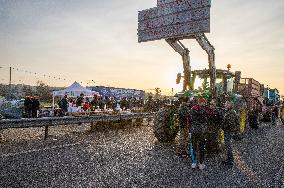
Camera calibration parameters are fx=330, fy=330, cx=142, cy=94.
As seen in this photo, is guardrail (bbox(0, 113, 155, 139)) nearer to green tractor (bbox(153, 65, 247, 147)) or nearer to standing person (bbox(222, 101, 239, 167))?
green tractor (bbox(153, 65, 247, 147))

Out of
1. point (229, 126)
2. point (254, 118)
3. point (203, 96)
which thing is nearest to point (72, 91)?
point (254, 118)

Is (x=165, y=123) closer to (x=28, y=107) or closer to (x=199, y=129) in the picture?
(x=199, y=129)

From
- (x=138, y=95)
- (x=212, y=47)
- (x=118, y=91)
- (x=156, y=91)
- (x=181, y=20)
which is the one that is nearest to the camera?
(x=212, y=47)

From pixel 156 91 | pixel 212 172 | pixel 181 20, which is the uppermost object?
pixel 181 20

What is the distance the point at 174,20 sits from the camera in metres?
16.7

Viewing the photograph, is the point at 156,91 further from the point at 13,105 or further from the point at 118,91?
the point at 13,105

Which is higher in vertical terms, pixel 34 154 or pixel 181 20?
pixel 181 20

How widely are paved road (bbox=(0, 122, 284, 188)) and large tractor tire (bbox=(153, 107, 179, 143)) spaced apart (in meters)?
0.46

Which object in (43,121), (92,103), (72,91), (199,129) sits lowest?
(43,121)

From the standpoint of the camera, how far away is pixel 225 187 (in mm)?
5902

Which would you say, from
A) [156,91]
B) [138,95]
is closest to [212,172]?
[156,91]

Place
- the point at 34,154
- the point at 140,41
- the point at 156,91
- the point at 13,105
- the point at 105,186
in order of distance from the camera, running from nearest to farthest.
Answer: the point at 105,186, the point at 34,154, the point at 140,41, the point at 13,105, the point at 156,91

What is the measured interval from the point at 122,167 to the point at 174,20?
11127 millimetres

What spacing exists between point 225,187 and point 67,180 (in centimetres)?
284
